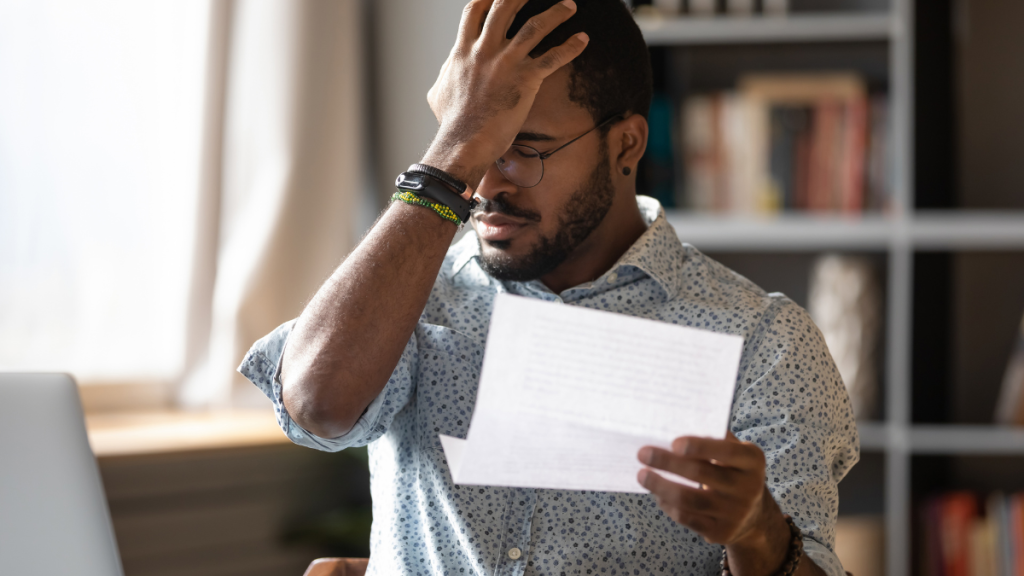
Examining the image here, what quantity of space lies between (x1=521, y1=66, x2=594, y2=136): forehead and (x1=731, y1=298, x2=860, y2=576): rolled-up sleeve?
0.35m

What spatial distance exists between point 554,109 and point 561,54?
0.09 metres

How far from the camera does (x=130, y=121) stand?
205 cm

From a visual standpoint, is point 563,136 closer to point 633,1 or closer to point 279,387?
point 279,387

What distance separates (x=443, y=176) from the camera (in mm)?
1014

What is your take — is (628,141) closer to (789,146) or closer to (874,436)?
(789,146)

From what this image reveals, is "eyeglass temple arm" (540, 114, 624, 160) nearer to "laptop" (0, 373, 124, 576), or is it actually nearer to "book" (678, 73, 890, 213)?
"laptop" (0, 373, 124, 576)

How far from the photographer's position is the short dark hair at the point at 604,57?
3.75 ft

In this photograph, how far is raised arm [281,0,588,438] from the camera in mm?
968

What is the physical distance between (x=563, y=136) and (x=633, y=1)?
1009 mm

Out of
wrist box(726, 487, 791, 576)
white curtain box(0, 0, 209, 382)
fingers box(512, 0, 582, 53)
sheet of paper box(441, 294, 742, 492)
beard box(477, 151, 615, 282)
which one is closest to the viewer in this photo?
sheet of paper box(441, 294, 742, 492)

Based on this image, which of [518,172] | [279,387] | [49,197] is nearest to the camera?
[279,387]

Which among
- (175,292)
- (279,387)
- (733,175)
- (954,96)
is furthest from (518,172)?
(954,96)

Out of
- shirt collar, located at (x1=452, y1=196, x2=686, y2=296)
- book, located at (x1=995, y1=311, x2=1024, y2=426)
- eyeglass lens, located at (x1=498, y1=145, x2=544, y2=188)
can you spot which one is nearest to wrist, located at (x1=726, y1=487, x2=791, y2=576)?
shirt collar, located at (x1=452, y1=196, x2=686, y2=296)

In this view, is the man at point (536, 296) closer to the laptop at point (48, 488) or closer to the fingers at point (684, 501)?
the fingers at point (684, 501)
